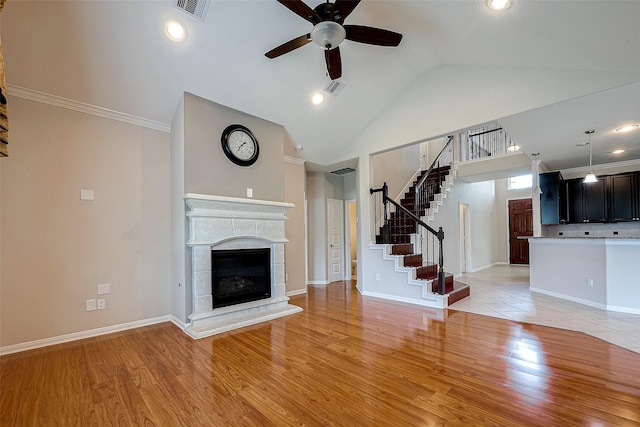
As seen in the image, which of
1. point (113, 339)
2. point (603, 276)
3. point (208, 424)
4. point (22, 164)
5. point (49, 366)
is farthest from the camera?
point (603, 276)

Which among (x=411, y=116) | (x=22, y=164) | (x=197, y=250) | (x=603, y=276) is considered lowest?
(x=603, y=276)

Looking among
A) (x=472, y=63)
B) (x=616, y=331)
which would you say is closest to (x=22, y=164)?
(x=472, y=63)

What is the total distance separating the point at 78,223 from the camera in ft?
11.0

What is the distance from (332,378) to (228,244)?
230 cm

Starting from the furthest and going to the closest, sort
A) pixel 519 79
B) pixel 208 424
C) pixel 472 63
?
pixel 472 63 → pixel 519 79 → pixel 208 424

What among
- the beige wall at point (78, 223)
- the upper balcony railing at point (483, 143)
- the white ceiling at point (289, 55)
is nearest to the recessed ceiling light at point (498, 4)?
the white ceiling at point (289, 55)

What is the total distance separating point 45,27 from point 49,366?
3227 millimetres

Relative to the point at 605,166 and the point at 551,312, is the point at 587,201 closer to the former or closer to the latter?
the point at 605,166

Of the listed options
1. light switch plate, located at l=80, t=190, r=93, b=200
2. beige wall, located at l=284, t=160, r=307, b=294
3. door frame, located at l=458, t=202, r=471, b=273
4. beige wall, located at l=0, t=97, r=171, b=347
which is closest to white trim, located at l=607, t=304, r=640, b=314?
door frame, located at l=458, t=202, r=471, b=273

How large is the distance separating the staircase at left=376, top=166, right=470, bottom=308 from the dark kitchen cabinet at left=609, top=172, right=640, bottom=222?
2.99 meters

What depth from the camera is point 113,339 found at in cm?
329

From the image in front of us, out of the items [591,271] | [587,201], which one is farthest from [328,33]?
[587,201]

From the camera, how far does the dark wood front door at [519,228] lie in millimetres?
9773

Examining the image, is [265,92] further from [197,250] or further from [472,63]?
[472,63]
